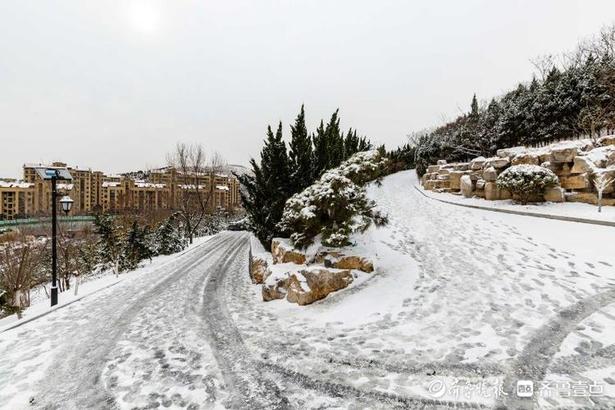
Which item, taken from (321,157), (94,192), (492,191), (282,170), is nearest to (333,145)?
(321,157)

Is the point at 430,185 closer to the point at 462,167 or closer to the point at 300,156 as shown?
the point at 462,167

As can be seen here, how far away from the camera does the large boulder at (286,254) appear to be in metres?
8.14

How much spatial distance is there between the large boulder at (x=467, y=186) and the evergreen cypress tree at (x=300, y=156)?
37.9ft

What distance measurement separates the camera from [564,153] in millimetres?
12508

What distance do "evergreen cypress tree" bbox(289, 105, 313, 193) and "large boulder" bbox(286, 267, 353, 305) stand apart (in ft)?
14.2

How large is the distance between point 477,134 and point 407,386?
32294 mm

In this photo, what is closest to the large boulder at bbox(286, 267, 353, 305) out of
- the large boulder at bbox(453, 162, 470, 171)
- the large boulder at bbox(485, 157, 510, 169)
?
the large boulder at bbox(485, 157, 510, 169)

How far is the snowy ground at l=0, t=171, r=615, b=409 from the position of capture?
3549mm

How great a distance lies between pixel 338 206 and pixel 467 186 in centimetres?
1332

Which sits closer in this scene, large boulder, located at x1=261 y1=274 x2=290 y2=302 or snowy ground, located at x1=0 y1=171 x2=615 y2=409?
snowy ground, located at x1=0 y1=171 x2=615 y2=409

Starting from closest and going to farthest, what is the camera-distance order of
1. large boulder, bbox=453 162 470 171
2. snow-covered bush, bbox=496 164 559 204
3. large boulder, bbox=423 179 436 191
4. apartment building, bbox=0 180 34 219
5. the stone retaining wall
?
the stone retaining wall
snow-covered bush, bbox=496 164 559 204
large boulder, bbox=453 162 470 171
large boulder, bbox=423 179 436 191
apartment building, bbox=0 180 34 219

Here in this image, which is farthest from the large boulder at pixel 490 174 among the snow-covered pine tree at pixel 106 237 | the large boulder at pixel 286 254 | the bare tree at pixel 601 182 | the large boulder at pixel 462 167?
the snow-covered pine tree at pixel 106 237

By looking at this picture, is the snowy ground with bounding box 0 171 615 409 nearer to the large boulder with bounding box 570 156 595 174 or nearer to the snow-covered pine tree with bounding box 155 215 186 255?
the large boulder with bounding box 570 156 595 174

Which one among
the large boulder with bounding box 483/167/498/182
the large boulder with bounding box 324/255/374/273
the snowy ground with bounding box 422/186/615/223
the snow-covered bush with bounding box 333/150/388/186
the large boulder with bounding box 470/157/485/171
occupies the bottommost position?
the large boulder with bounding box 324/255/374/273
